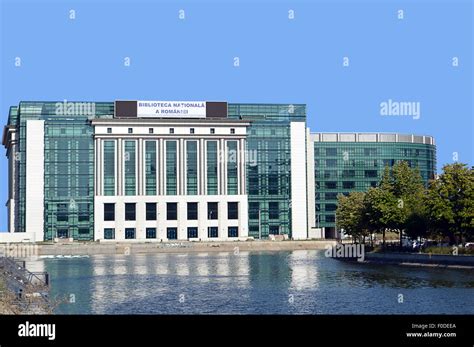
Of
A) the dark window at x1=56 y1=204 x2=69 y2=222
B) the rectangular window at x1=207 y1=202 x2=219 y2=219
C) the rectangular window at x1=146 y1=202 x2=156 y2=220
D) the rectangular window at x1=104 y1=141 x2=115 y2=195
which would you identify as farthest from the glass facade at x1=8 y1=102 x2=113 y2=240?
the rectangular window at x1=207 y1=202 x2=219 y2=219

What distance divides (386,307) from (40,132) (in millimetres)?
146158

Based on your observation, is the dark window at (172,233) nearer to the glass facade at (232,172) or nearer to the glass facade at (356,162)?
the glass facade at (232,172)

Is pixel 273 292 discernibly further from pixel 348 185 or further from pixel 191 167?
pixel 348 185

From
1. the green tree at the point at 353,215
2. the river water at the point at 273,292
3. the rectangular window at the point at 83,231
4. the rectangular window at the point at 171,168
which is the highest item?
the rectangular window at the point at 171,168

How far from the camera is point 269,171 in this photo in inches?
7490

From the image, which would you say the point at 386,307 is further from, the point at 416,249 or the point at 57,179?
the point at 57,179

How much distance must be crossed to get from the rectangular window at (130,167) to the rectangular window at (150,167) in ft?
10.6

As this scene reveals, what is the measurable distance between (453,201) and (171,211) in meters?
111

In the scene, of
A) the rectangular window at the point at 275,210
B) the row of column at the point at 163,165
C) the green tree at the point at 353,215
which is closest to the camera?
the green tree at the point at 353,215

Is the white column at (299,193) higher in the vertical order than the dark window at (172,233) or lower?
higher

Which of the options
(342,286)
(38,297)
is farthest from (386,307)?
(38,297)

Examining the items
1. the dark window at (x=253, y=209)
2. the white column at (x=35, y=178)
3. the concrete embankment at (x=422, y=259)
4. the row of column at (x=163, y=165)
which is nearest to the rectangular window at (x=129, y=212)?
the row of column at (x=163, y=165)

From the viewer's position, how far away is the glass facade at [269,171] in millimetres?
189250

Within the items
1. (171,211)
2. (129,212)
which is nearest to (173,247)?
(171,211)
